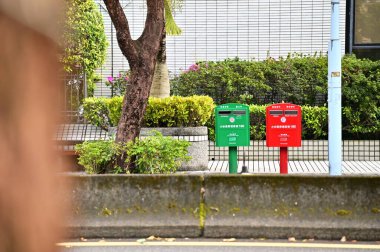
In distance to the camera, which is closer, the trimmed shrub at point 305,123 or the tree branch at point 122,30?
the tree branch at point 122,30

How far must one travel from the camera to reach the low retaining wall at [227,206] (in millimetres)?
7051

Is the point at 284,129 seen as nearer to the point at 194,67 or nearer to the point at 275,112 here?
the point at 275,112

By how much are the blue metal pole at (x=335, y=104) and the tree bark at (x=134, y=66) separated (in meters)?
3.04

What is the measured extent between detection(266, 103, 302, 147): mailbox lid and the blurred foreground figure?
10.4 m

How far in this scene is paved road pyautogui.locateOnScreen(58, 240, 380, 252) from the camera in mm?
6543

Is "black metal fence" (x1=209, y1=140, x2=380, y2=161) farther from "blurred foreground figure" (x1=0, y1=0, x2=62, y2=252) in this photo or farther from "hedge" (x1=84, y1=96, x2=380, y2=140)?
"blurred foreground figure" (x1=0, y1=0, x2=62, y2=252)

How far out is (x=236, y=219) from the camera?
23.5 ft

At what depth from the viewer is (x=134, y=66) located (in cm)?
1039

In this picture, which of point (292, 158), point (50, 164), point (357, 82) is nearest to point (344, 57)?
point (357, 82)

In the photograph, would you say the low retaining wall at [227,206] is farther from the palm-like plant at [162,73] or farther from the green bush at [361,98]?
the green bush at [361,98]

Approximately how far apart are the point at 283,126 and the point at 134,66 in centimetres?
285

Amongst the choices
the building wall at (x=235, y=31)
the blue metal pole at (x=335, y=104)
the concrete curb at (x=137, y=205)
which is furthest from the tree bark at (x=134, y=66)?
the building wall at (x=235, y=31)

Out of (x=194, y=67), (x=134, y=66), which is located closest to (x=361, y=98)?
(x=194, y=67)

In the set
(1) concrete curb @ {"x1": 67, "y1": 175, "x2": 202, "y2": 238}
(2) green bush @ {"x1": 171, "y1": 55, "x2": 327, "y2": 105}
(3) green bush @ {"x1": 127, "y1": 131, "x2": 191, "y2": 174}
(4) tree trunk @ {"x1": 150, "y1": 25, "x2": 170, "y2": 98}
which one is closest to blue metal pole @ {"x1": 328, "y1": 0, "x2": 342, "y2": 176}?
(3) green bush @ {"x1": 127, "y1": 131, "x2": 191, "y2": 174}
